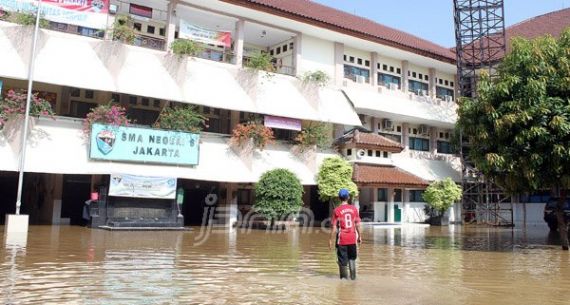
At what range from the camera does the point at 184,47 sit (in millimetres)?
22484

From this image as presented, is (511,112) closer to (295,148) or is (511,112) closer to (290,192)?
(290,192)

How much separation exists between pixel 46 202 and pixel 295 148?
1180 cm

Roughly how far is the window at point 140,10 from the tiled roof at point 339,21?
13.1 feet

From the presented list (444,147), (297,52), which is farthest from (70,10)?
(444,147)

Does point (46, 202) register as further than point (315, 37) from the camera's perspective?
No

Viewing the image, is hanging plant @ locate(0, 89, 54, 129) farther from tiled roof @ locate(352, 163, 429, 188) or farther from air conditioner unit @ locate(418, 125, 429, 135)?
air conditioner unit @ locate(418, 125, 429, 135)

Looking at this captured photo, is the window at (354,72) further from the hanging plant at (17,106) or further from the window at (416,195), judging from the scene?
the hanging plant at (17,106)

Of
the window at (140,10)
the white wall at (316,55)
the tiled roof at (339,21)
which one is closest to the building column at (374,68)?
the tiled roof at (339,21)

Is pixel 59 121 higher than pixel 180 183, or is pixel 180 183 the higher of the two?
pixel 59 121

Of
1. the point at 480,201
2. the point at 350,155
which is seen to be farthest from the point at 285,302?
the point at 480,201

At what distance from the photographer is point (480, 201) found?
103 feet

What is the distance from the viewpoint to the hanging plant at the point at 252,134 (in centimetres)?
2347

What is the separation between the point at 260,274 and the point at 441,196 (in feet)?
74.1

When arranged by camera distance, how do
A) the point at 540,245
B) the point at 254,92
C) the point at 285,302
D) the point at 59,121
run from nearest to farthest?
the point at 285,302 → the point at 540,245 → the point at 59,121 → the point at 254,92
